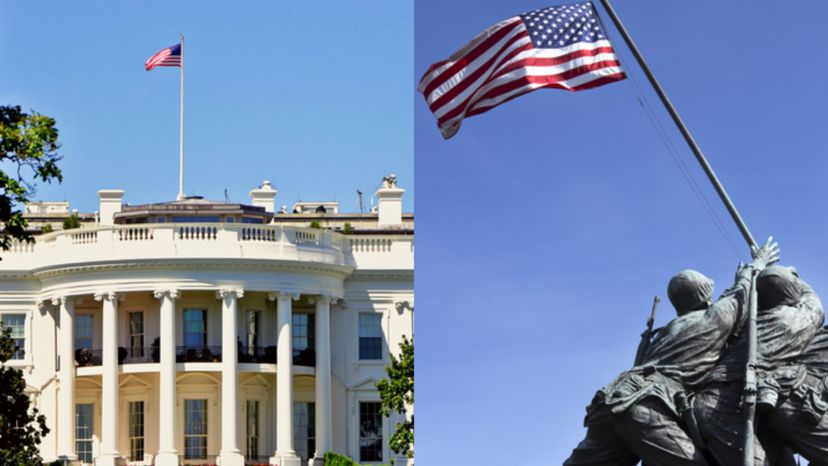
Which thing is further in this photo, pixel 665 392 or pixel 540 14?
pixel 540 14

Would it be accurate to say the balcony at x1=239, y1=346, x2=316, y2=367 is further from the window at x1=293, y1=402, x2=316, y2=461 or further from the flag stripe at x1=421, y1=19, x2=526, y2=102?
the flag stripe at x1=421, y1=19, x2=526, y2=102

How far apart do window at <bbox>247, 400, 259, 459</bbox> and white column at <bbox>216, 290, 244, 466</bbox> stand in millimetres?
1209

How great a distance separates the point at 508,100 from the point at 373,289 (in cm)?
4269

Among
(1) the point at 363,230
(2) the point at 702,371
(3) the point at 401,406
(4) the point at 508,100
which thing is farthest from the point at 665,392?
(1) the point at 363,230

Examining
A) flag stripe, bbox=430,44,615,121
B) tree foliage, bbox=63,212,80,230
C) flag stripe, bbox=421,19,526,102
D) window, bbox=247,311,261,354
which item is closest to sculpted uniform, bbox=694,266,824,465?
flag stripe, bbox=430,44,615,121

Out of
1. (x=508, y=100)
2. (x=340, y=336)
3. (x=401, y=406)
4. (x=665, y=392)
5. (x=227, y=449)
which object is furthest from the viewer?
(x=340, y=336)

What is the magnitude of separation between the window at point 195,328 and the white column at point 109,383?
7.21 feet

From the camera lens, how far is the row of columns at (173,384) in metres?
59.5

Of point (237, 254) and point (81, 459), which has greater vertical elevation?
point (237, 254)

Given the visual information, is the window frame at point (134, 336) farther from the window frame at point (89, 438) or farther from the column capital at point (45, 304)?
the column capital at point (45, 304)

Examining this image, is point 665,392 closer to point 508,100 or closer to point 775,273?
point 775,273

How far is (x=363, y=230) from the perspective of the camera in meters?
64.2

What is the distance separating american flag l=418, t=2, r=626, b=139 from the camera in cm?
2112

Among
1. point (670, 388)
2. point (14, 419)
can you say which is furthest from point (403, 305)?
point (670, 388)
